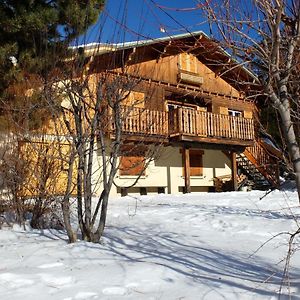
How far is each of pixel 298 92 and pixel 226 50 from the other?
60 centimetres

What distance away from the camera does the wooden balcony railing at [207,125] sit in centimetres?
1777

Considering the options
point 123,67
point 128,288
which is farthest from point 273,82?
point 123,67

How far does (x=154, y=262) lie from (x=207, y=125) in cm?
1408

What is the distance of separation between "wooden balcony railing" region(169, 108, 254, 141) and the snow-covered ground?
9.10 meters

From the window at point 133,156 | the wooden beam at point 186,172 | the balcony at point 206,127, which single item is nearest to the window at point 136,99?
the window at point 133,156

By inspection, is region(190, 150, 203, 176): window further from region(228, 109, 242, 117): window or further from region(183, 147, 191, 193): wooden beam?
region(228, 109, 242, 117): window

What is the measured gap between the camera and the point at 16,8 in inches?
375

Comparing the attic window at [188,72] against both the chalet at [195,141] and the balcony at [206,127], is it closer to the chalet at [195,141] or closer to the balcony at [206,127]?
the chalet at [195,141]

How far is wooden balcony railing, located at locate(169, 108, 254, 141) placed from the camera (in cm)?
1777

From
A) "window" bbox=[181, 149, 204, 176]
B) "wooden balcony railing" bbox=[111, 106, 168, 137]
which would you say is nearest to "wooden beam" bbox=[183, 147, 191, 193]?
"wooden balcony railing" bbox=[111, 106, 168, 137]

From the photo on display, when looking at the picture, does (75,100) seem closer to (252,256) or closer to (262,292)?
(252,256)

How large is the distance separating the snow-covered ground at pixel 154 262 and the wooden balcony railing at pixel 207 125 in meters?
9.10

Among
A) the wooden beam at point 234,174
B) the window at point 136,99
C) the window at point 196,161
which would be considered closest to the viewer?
the window at point 136,99

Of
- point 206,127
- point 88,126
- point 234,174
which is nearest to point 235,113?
point 234,174
